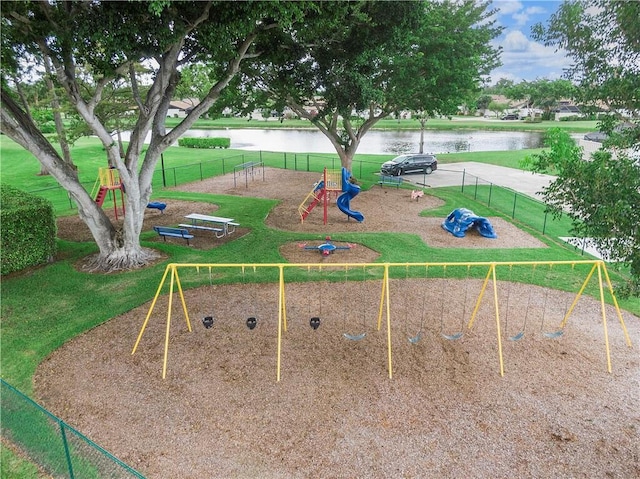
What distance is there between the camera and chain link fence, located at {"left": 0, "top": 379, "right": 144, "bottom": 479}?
5570 mm

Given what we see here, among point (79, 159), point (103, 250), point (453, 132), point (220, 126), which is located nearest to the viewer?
point (103, 250)

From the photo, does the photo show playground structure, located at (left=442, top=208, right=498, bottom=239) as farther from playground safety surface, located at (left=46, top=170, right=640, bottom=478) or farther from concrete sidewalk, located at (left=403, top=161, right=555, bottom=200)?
concrete sidewalk, located at (left=403, top=161, right=555, bottom=200)

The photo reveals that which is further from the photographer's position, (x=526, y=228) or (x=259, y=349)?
(x=526, y=228)

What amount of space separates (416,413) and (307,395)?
1877mm

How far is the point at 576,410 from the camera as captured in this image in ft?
24.9

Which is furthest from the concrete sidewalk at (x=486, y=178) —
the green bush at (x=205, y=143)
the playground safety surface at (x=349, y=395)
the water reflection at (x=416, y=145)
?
the green bush at (x=205, y=143)

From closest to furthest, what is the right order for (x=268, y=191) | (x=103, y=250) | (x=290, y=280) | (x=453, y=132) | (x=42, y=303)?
1. (x=42, y=303)
2. (x=290, y=280)
3. (x=103, y=250)
4. (x=268, y=191)
5. (x=453, y=132)

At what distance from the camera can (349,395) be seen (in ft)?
25.8

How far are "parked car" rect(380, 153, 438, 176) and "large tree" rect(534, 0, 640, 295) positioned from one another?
24.5 metres

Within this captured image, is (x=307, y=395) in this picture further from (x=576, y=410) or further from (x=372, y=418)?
(x=576, y=410)

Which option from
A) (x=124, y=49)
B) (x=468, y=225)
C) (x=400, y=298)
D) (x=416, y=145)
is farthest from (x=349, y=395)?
(x=416, y=145)

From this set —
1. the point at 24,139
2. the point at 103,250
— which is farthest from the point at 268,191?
the point at 24,139

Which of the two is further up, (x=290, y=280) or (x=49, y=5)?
(x=49, y=5)

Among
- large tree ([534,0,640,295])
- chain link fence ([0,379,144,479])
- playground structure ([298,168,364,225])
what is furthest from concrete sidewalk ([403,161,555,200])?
chain link fence ([0,379,144,479])
